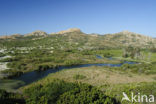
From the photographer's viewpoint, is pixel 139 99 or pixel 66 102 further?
pixel 139 99

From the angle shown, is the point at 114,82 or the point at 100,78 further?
the point at 100,78

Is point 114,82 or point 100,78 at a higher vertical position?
point 100,78

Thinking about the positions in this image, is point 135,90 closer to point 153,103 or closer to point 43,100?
point 153,103

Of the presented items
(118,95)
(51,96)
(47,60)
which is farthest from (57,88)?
(47,60)

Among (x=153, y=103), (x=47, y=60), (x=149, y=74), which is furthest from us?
(x=47, y=60)

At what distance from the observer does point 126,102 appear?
53.3ft

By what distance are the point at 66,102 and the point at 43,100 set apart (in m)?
2.71

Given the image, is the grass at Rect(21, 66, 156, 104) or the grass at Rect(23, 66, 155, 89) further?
the grass at Rect(23, 66, 155, 89)

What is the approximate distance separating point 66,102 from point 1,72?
150 ft

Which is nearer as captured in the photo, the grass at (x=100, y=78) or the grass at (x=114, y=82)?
the grass at (x=114, y=82)

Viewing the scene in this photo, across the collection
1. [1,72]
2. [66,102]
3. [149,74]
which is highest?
[66,102]

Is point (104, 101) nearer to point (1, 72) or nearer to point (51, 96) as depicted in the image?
point (51, 96)

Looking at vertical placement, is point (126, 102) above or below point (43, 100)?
below

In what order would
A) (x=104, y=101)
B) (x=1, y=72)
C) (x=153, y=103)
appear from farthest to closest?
(x=1, y=72), (x=153, y=103), (x=104, y=101)
